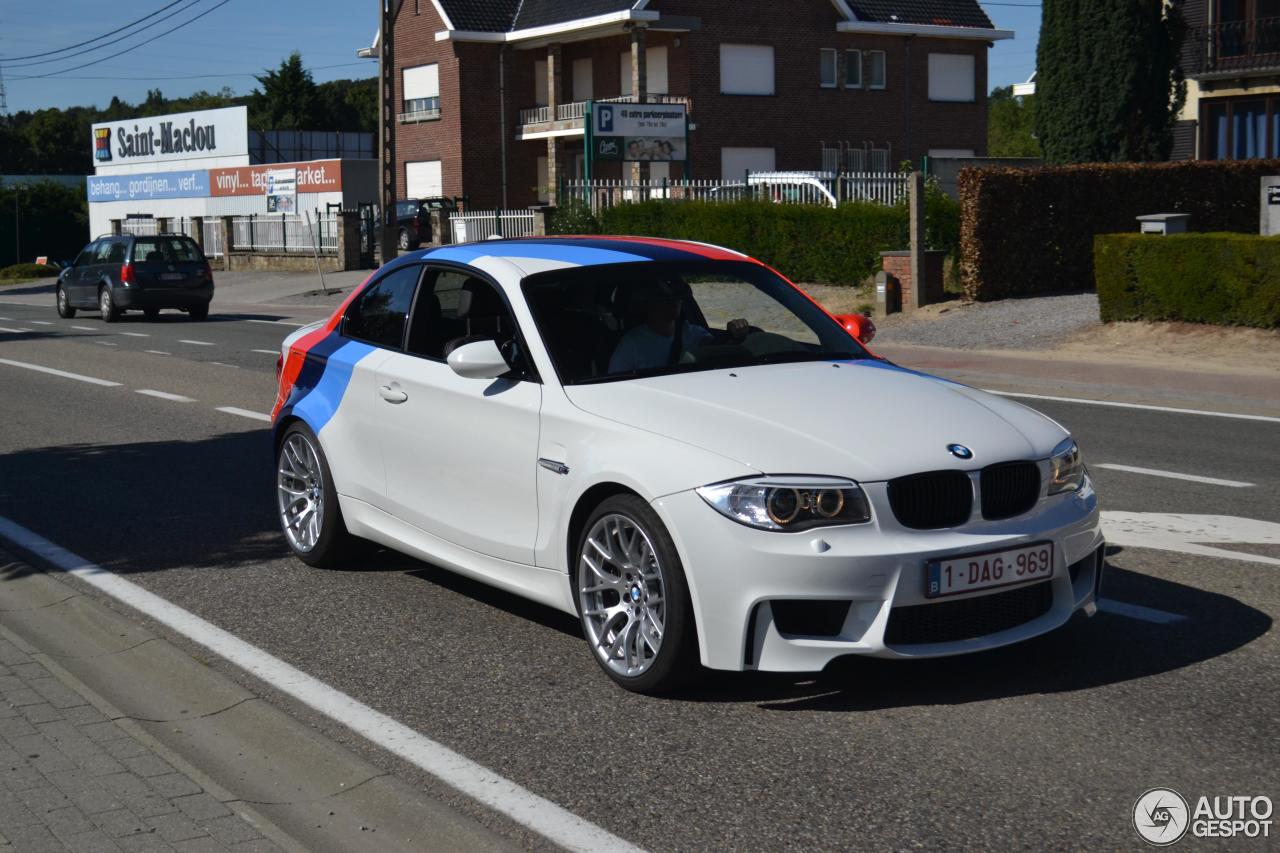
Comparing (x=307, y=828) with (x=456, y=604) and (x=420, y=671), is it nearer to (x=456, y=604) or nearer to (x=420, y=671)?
(x=420, y=671)

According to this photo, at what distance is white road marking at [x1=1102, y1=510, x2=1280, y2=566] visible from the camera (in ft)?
25.1

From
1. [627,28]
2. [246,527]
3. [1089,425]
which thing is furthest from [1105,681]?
[627,28]

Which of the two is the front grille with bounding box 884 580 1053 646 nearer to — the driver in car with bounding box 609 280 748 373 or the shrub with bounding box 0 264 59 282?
the driver in car with bounding box 609 280 748 373

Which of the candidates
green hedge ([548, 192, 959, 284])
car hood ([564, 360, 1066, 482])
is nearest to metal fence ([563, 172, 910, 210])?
green hedge ([548, 192, 959, 284])

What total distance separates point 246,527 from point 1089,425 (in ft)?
24.0

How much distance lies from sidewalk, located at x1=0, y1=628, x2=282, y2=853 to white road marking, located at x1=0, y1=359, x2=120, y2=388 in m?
12.4

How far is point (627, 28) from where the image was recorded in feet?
157

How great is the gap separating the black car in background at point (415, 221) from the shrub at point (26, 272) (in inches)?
874

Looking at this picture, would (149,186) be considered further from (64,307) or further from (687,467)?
(687,467)

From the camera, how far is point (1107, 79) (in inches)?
1166

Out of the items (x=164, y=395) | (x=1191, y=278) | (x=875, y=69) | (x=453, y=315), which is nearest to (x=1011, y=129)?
(x=875, y=69)

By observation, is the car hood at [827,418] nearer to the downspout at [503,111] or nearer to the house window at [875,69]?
the house window at [875,69]

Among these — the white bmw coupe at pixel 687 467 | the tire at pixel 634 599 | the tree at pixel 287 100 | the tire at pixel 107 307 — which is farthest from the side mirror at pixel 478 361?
the tree at pixel 287 100

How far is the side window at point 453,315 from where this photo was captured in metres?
6.64
